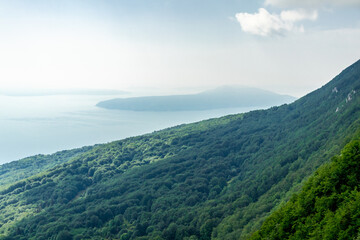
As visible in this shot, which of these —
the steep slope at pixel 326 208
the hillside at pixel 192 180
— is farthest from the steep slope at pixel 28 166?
the steep slope at pixel 326 208

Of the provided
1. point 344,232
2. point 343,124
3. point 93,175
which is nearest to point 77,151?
point 93,175

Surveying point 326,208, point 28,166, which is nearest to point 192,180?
point 326,208

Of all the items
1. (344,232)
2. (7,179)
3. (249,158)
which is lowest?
(7,179)

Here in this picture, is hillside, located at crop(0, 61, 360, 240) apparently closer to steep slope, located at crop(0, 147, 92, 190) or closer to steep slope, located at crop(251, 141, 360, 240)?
steep slope, located at crop(251, 141, 360, 240)

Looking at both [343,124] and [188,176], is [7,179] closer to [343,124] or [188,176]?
[188,176]

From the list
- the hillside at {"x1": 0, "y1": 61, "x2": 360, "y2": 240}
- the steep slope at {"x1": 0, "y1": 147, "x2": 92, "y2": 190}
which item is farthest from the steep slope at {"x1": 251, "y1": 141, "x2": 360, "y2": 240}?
the steep slope at {"x1": 0, "y1": 147, "x2": 92, "y2": 190}

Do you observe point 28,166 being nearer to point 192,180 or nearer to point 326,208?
point 192,180
